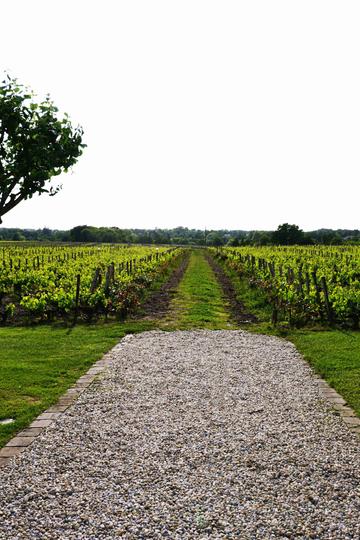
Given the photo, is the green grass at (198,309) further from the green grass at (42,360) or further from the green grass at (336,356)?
the green grass at (336,356)

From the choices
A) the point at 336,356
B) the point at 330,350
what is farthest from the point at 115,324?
the point at 336,356

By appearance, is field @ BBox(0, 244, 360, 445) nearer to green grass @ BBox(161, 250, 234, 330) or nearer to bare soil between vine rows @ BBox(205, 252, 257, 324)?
green grass @ BBox(161, 250, 234, 330)

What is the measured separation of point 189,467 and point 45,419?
2.21 metres

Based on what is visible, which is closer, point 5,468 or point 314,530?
point 314,530

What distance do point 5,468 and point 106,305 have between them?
10.0m

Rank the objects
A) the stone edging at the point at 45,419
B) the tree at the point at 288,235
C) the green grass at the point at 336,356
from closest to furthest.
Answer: the stone edging at the point at 45,419 < the green grass at the point at 336,356 < the tree at the point at 288,235

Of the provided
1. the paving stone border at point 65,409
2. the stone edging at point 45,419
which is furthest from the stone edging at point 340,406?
the stone edging at point 45,419

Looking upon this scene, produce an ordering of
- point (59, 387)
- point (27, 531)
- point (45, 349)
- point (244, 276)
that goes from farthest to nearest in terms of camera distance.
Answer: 1. point (244, 276)
2. point (45, 349)
3. point (59, 387)
4. point (27, 531)

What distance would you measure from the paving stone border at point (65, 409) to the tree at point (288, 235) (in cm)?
9135

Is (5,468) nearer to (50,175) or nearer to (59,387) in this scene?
(59,387)

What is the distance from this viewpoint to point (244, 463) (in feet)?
15.7

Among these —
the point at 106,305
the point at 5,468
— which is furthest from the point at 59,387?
the point at 106,305

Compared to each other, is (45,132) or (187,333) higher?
(45,132)

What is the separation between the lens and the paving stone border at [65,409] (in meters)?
5.20
